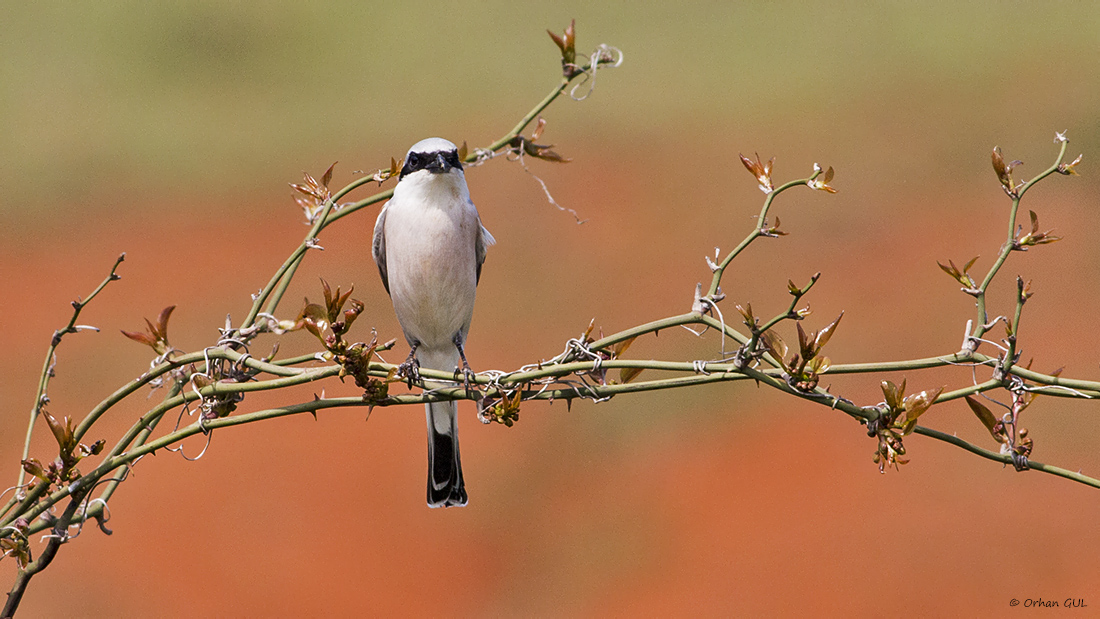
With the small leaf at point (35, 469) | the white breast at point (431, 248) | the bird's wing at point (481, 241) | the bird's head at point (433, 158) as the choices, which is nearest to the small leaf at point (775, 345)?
the small leaf at point (35, 469)

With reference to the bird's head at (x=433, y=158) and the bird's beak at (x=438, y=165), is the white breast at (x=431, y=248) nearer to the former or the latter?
the bird's head at (x=433, y=158)

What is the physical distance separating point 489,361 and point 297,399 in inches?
94.8

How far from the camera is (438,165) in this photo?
3059 millimetres

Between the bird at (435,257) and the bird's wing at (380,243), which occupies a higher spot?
the bird's wing at (380,243)

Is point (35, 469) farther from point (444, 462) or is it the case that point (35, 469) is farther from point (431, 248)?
point (444, 462)

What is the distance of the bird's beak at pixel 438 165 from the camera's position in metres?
3.05

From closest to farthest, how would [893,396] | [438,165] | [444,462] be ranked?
[893,396] → [438,165] → [444,462]

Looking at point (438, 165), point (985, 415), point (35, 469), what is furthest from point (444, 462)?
point (985, 415)

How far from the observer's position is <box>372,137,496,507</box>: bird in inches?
128

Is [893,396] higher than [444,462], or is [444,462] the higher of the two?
[444,462]

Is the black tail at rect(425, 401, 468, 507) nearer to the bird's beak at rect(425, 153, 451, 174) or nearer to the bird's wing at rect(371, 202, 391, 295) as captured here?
the bird's wing at rect(371, 202, 391, 295)

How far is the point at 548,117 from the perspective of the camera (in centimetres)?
1827

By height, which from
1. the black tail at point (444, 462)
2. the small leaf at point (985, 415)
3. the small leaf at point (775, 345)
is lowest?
the small leaf at point (985, 415)

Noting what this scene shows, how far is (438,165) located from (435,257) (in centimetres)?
33
